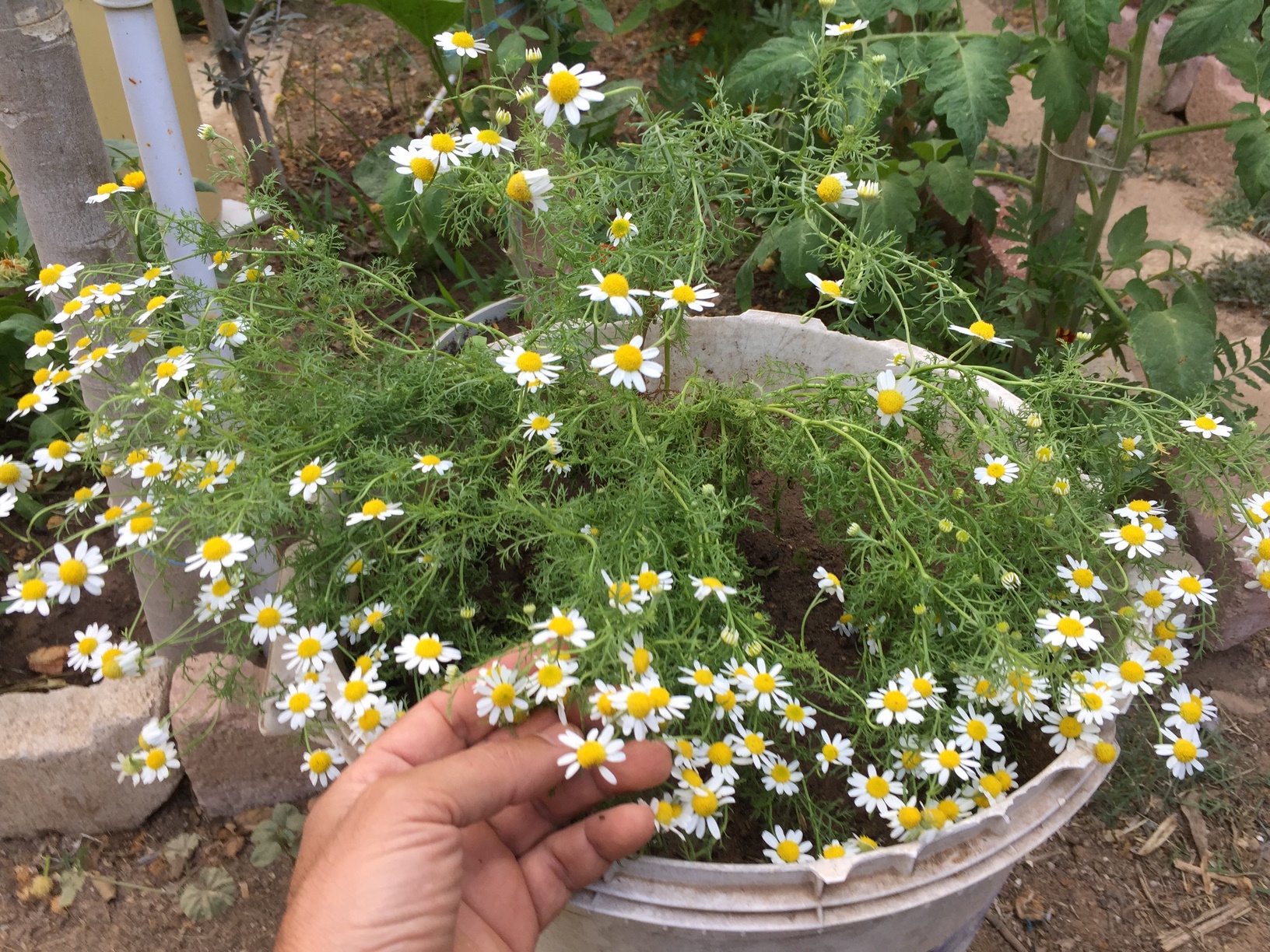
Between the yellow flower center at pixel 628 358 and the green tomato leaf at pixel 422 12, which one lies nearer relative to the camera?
the yellow flower center at pixel 628 358

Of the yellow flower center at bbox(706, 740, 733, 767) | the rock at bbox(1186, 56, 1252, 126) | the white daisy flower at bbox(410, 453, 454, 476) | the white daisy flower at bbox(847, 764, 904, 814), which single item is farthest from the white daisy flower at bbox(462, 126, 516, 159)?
the rock at bbox(1186, 56, 1252, 126)

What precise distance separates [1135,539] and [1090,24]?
94cm

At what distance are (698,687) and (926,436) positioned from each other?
514 mm

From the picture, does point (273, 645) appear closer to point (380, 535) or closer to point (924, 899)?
point (380, 535)

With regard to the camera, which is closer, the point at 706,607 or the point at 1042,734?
the point at 706,607

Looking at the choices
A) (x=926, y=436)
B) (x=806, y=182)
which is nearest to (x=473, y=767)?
(x=926, y=436)

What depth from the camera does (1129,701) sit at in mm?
1103

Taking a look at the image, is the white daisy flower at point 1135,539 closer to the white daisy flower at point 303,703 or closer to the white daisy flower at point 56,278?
the white daisy flower at point 303,703

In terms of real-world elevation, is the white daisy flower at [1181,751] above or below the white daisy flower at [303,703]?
below

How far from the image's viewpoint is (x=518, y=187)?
1143 mm

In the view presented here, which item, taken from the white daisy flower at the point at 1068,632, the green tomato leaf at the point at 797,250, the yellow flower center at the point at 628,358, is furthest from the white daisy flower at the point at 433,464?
the green tomato leaf at the point at 797,250

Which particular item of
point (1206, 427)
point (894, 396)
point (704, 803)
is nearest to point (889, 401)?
point (894, 396)

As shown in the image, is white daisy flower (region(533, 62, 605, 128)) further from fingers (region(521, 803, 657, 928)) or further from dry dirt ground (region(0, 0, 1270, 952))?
dry dirt ground (region(0, 0, 1270, 952))

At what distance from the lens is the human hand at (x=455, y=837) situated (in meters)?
0.92
